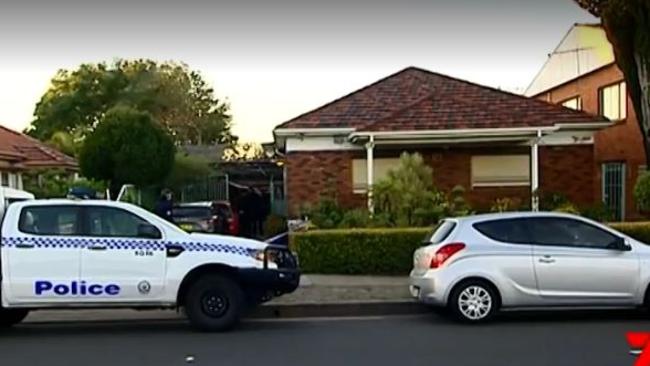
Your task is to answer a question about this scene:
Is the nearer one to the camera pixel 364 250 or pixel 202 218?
pixel 364 250

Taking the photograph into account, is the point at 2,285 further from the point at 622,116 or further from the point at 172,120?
the point at 172,120

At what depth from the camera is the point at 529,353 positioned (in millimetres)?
8547

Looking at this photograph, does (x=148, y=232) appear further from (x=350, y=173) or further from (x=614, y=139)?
(x=614, y=139)

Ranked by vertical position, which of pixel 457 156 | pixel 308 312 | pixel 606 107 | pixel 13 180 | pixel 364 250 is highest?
pixel 606 107

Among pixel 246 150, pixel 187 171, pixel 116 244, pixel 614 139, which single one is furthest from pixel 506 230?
pixel 246 150

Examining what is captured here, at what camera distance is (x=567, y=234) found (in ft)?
36.1

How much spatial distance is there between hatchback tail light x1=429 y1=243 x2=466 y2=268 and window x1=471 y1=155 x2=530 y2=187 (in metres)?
13.4

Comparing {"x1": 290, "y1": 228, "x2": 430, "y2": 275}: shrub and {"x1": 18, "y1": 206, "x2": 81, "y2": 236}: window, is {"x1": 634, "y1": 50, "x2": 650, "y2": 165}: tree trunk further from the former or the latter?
{"x1": 18, "y1": 206, "x2": 81, "y2": 236}: window

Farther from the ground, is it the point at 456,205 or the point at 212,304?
the point at 456,205

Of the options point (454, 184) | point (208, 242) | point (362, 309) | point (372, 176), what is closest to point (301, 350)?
point (208, 242)

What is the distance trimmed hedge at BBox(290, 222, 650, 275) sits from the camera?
15734 mm

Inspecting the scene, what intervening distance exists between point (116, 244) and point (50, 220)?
0.95 m

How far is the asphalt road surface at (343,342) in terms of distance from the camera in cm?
839

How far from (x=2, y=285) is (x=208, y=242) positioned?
2.63 meters
